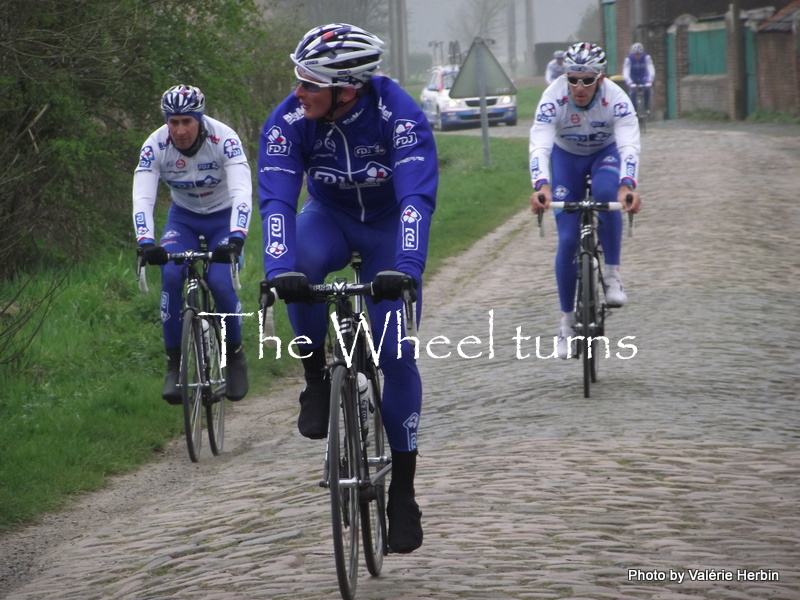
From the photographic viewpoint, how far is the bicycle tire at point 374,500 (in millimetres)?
4969

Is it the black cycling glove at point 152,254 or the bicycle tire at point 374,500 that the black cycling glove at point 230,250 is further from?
the bicycle tire at point 374,500

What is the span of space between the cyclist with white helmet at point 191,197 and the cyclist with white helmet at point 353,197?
284 centimetres

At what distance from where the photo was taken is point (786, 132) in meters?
31.6

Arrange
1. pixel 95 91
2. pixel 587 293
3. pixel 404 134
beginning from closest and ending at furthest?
pixel 404 134, pixel 587 293, pixel 95 91

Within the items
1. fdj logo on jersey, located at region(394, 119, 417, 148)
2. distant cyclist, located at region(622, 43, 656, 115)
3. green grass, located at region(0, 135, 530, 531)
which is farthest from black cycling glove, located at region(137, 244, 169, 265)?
distant cyclist, located at region(622, 43, 656, 115)

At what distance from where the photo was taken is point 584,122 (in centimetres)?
909

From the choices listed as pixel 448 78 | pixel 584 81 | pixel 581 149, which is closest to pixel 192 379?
pixel 581 149

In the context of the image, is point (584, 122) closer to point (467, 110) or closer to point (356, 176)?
point (356, 176)

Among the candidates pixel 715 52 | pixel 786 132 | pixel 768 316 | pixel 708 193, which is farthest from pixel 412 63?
pixel 768 316

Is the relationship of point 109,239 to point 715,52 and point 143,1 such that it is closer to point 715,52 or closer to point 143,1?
point 143,1

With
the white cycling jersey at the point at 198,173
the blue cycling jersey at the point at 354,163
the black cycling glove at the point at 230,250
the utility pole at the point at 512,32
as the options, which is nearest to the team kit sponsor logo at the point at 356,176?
the blue cycling jersey at the point at 354,163

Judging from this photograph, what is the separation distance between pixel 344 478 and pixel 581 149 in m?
4.97

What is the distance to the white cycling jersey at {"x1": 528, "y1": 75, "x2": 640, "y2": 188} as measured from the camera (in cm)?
895

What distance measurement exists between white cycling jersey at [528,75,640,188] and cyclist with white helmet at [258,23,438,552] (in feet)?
12.2
